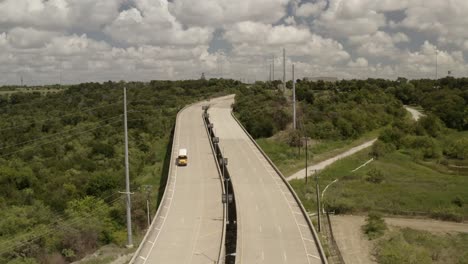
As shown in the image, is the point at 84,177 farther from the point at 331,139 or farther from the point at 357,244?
the point at 331,139

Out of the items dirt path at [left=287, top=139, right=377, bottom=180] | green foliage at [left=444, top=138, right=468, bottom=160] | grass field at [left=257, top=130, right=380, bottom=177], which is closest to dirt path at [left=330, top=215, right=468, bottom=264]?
dirt path at [left=287, top=139, right=377, bottom=180]

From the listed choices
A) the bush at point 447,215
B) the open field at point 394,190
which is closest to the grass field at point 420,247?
the bush at point 447,215

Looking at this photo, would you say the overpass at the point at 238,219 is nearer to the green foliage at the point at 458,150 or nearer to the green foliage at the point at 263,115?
the green foliage at the point at 263,115

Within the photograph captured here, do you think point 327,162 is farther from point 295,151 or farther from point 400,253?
point 400,253

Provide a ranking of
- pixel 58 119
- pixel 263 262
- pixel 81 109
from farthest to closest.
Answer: pixel 81 109 < pixel 58 119 < pixel 263 262

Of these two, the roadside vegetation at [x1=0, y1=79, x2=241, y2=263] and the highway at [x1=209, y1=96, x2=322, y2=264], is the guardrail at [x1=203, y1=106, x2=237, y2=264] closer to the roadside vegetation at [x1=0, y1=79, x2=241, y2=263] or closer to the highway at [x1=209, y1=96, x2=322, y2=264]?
the highway at [x1=209, y1=96, x2=322, y2=264]

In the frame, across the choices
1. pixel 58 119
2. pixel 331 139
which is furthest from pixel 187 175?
pixel 58 119
